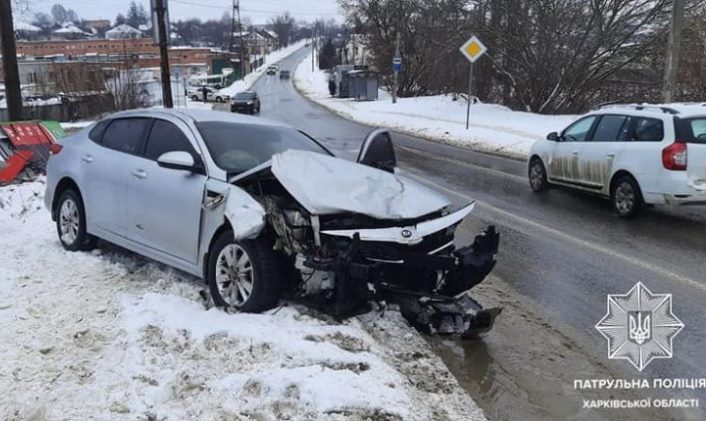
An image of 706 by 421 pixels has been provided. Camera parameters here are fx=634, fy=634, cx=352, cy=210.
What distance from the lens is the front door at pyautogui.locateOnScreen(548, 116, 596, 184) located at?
10.5 m

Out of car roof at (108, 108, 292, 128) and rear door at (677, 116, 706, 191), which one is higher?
car roof at (108, 108, 292, 128)

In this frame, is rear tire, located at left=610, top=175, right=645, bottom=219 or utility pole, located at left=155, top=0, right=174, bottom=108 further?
utility pole, located at left=155, top=0, right=174, bottom=108

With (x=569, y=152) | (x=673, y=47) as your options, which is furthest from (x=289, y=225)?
(x=673, y=47)

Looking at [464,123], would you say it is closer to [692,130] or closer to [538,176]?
[538,176]

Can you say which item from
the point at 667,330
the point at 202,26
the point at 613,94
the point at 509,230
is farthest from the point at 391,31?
the point at 202,26

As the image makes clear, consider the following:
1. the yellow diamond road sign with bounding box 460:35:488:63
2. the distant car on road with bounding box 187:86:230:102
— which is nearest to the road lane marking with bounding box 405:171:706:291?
the yellow diamond road sign with bounding box 460:35:488:63

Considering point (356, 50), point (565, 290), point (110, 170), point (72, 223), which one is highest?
point (356, 50)

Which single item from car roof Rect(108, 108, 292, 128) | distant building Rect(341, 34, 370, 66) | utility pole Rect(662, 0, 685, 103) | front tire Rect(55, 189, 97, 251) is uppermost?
distant building Rect(341, 34, 370, 66)

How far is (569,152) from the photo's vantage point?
10648 mm

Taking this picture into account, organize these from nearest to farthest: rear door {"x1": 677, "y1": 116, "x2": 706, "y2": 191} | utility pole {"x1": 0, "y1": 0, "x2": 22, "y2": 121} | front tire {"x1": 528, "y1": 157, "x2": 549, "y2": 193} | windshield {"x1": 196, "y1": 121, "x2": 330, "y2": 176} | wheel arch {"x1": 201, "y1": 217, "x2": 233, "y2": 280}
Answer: wheel arch {"x1": 201, "y1": 217, "x2": 233, "y2": 280} → windshield {"x1": 196, "y1": 121, "x2": 330, "y2": 176} → rear door {"x1": 677, "y1": 116, "x2": 706, "y2": 191} → front tire {"x1": 528, "y1": 157, "x2": 549, "y2": 193} → utility pole {"x1": 0, "y1": 0, "x2": 22, "y2": 121}

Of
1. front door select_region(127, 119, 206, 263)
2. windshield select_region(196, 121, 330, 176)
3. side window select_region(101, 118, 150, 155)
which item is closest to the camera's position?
front door select_region(127, 119, 206, 263)

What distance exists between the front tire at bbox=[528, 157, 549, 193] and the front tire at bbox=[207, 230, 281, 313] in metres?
7.77

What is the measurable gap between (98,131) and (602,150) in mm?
7237

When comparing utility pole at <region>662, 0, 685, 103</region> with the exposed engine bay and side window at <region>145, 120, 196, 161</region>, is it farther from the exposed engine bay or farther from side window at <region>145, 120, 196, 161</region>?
side window at <region>145, 120, 196, 161</region>
